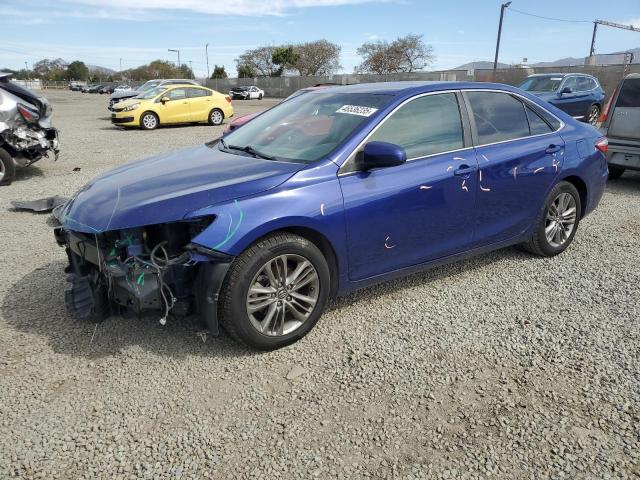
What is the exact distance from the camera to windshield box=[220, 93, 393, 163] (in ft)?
11.7

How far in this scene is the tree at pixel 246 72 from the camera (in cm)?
8244

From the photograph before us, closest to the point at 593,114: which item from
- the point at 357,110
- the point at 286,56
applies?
the point at 357,110

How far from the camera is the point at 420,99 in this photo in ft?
12.8

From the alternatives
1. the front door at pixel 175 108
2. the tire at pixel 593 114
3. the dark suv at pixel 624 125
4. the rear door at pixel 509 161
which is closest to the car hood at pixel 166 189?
the rear door at pixel 509 161

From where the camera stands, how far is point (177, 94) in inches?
711

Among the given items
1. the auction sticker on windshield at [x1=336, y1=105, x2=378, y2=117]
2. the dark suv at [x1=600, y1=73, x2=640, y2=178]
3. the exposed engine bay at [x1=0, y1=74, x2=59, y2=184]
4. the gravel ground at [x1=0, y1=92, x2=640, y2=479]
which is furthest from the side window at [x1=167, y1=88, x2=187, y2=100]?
the auction sticker on windshield at [x1=336, y1=105, x2=378, y2=117]

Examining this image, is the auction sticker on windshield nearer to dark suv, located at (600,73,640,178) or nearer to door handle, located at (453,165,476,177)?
door handle, located at (453,165,476,177)

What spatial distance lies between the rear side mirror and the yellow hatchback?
50.4ft

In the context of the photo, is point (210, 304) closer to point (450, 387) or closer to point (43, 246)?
point (450, 387)

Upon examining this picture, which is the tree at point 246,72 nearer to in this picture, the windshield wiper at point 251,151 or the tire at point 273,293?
the windshield wiper at point 251,151

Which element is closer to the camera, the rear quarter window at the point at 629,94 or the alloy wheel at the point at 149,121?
the rear quarter window at the point at 629,94

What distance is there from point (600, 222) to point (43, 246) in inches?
252

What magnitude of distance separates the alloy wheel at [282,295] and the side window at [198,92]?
54.4 ft

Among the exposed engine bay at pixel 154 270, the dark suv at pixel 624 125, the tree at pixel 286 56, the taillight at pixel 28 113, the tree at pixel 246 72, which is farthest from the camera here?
the tree at pixel 246 72
